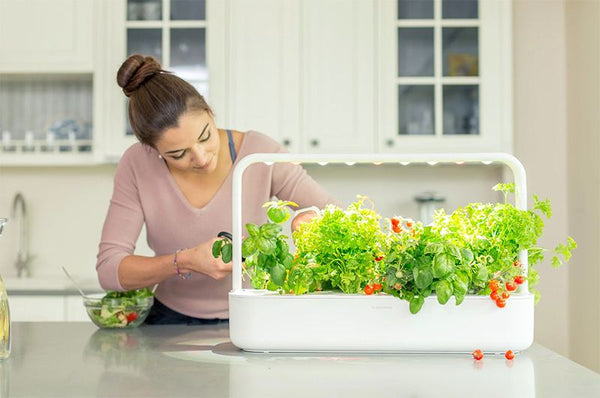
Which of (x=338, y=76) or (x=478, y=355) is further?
(x=338, y=76)

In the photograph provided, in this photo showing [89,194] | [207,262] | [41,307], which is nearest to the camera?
[207,262]

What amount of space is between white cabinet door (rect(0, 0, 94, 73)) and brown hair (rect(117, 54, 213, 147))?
64.7 inches

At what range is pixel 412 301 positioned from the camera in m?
1.38

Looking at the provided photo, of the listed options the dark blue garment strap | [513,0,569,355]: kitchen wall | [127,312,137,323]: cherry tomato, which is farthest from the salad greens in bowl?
[513,0,569,355]: kitchen wall

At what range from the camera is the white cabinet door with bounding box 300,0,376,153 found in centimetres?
343

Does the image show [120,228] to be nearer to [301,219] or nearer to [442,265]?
[301,219]

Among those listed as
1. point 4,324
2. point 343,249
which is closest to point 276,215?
point 343,249

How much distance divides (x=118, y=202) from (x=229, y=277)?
368mm

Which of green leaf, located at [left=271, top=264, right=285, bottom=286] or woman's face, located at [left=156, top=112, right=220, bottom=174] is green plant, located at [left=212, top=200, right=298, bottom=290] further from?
woman's face, located at [left=156, top=112, right=220, bottom=174]

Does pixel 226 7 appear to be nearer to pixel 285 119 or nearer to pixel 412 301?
pixel 285 119

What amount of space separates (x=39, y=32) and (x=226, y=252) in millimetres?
2365

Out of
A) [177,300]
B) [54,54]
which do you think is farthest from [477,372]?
[54,54]

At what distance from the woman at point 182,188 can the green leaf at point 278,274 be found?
525mm

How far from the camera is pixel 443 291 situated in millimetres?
1337
